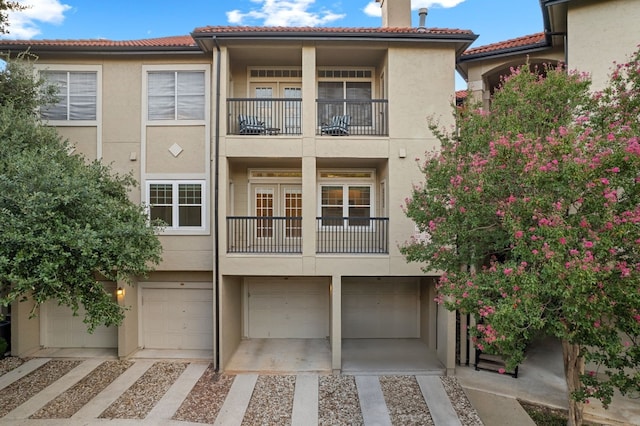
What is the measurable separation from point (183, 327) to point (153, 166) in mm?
5229

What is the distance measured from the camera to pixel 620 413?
776 centimetres

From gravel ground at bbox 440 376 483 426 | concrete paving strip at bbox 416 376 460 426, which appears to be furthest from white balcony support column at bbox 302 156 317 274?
gravel ground at bbox 440 376 483 426

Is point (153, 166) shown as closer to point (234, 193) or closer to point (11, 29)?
point (234, 193)

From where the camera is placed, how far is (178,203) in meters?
10.7

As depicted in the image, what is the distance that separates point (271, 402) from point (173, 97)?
898 cm

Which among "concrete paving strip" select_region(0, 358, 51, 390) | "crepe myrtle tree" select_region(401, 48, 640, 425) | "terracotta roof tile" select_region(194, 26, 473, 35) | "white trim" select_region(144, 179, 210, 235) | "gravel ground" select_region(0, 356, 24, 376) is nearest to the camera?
"crepe myrtle tree" select_region(401, 48, 640, 425)

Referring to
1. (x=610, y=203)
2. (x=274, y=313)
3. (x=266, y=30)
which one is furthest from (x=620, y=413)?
(x=266, y=30)

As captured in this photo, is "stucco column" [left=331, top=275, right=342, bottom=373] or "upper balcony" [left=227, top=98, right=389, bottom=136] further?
"upper balcony" [left=227, top=98, right=389, bottom=136]

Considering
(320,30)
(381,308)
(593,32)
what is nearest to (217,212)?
(320,30)

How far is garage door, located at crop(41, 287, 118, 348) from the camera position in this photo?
11.5 meters

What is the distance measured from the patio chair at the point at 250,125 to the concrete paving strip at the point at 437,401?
818 cm

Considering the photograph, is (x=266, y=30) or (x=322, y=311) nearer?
(x=266, y=30)

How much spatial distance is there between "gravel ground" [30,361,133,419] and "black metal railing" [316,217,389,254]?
21.7 feet

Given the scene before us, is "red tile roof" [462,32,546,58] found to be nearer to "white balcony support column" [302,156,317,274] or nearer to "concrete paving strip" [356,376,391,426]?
"white balcony support column" [302,156,317,274]
